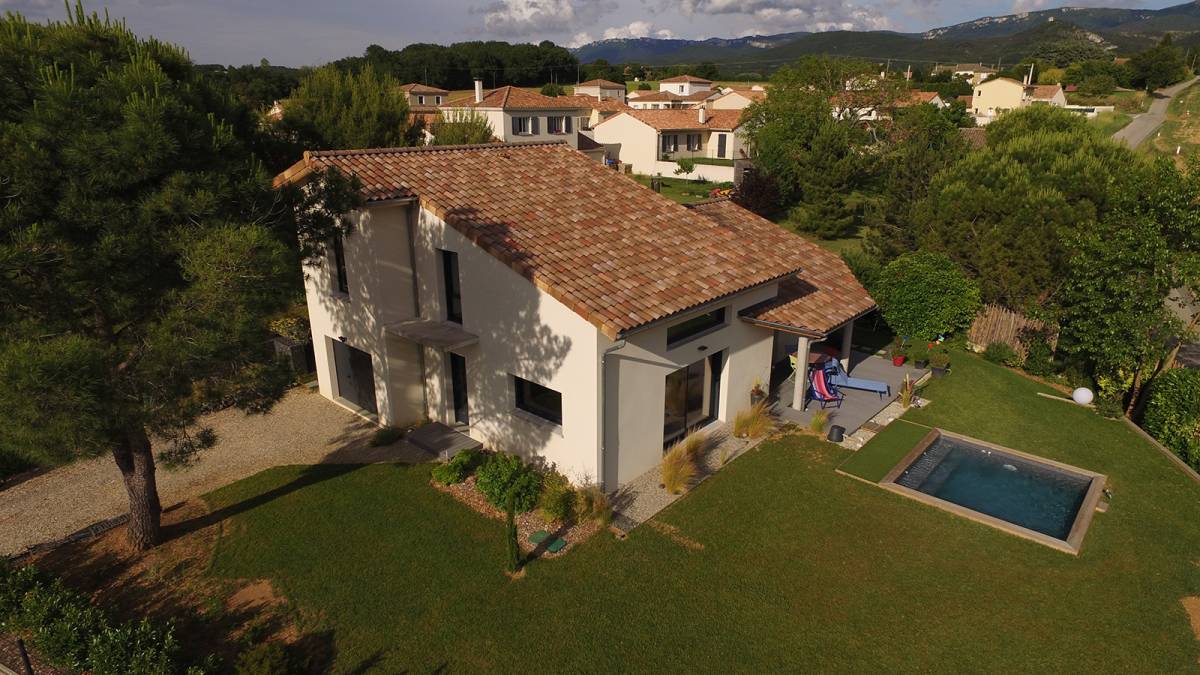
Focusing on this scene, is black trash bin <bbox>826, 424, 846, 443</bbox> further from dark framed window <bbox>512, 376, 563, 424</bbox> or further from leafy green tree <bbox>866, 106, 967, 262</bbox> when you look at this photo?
leafy green tree <bbox>866, 106, 967, 262</bbox>

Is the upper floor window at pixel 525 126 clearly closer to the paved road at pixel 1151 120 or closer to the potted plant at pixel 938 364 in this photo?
the paved road at pixel 1151 120

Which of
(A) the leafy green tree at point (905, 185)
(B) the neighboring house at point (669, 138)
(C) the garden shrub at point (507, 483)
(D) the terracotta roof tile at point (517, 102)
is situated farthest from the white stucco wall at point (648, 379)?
(D) the terracotta roof tile at point (517, 102)

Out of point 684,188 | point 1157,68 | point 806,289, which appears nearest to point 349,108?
point 806,289

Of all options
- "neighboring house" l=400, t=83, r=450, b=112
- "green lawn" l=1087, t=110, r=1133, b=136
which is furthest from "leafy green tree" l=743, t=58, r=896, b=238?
"neighboring house" l=400, t=83, r=450, b=112

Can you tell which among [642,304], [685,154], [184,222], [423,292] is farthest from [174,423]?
[685,154]

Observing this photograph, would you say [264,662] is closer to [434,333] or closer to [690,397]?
[434,333]

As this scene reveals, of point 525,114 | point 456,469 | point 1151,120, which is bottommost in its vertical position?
point 456,469
